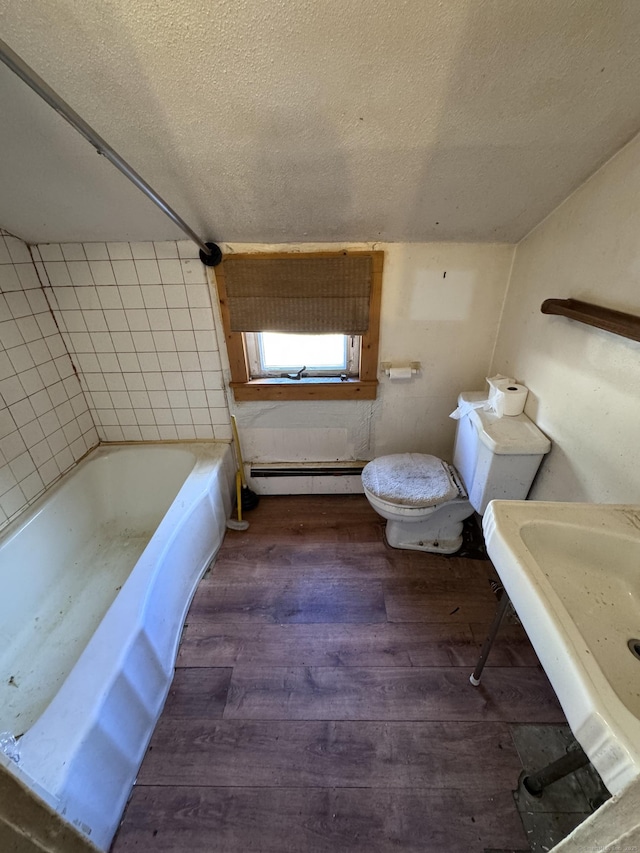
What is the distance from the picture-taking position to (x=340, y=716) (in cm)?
114

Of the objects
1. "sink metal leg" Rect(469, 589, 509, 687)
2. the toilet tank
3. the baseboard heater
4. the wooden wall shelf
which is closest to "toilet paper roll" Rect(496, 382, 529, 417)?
the toilet tank

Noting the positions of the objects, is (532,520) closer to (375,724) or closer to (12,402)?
(375,724)

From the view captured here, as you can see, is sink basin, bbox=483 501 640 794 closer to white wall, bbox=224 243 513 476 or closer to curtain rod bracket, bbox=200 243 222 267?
white wall, bbox=224 243 513 476

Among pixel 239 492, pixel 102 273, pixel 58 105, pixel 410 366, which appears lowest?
pixel 239 492

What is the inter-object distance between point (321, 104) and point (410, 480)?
1.38 metres

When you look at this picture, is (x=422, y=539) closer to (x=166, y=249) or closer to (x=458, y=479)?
(x=458, y=479)

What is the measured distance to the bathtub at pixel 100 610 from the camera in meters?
0.86

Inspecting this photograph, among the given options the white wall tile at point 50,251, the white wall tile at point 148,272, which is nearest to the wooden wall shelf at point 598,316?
the white wall tile at point 148,272

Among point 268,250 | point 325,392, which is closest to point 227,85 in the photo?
point 268,250

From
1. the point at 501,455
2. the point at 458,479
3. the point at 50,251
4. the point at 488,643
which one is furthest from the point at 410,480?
the point at 50,251

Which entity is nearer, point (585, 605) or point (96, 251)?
point (585, 605)

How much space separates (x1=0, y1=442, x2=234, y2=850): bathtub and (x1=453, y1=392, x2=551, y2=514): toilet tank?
126 centimetres

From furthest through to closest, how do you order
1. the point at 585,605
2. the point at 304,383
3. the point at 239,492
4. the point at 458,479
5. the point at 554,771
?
1. the point at 239,492
2. the point at 304,383
3. the point at 458,479
4. the point at 554,771
5. the point at 585,605

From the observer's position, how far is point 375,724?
1.12 meters
